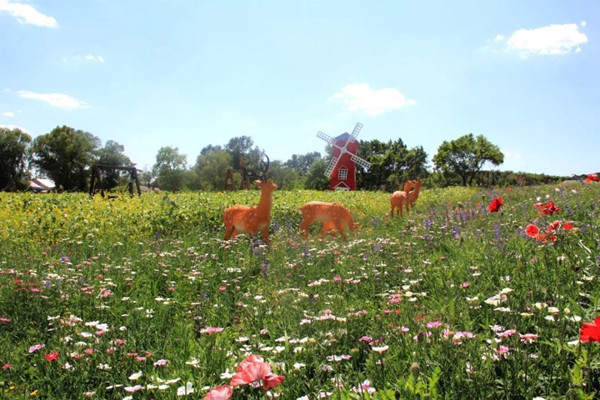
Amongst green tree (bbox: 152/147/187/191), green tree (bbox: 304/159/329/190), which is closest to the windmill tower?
green tree (bbox: 304/159/329/190)

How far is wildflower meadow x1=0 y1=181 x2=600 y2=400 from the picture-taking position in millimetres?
2438

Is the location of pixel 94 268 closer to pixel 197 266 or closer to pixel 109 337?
pixel 197 266

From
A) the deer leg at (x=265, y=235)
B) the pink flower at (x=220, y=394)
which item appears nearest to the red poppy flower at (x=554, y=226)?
the pink flower at (x=220, y=394)

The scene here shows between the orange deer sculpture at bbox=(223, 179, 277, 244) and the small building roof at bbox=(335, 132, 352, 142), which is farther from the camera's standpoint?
the small building roof at bbox=(335, 132, 352, 142)

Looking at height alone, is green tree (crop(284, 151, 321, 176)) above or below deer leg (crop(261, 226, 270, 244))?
above

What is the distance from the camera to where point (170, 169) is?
2657 inches

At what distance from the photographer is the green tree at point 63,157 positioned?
2203 inches

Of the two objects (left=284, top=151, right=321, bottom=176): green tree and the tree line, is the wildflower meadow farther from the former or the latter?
(left=284, top=151, right=321, bottom=176): green tree

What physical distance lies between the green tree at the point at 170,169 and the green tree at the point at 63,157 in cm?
1088

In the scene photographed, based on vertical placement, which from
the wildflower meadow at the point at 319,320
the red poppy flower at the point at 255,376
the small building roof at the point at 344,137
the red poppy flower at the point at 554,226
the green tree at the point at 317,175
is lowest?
the wildflower meadow at the point at 319,320

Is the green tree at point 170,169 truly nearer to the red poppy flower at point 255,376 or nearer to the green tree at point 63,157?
the green tree at point 63,157

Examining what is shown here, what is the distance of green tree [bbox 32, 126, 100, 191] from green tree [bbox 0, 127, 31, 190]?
71.0 inches

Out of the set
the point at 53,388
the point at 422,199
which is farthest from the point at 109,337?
the point at 422,199

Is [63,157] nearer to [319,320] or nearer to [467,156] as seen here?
[467,156]
